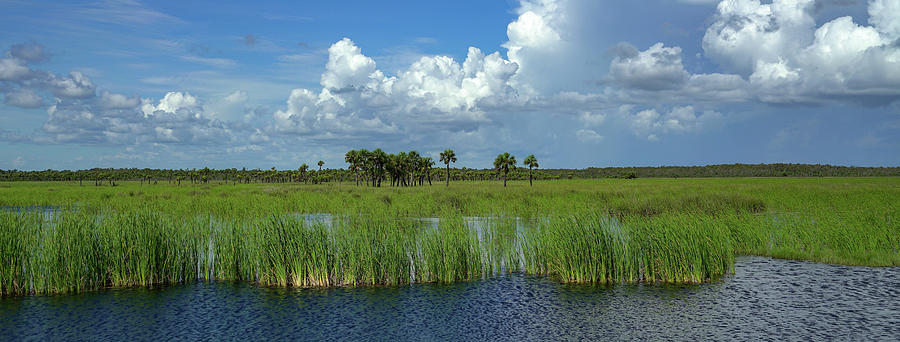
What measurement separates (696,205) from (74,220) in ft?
92.0

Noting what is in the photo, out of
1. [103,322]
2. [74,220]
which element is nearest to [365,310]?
[103,322]

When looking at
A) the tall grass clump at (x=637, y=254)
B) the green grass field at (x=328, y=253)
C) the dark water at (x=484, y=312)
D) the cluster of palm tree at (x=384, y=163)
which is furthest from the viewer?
the cluster of palm tree at (x=384, y=163)

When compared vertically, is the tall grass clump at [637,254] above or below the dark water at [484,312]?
above

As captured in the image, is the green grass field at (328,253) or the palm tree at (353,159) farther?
the palm tree at (353,159)

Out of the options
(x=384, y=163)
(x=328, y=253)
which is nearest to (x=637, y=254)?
(x=328, y=253)

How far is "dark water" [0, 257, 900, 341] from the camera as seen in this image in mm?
10930

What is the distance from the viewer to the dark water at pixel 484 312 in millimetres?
10930

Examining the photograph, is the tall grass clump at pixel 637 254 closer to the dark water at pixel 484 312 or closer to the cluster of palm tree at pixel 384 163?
the dark water at pixel 484 312

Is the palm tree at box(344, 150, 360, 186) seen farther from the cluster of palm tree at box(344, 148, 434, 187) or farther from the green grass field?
the green grass field

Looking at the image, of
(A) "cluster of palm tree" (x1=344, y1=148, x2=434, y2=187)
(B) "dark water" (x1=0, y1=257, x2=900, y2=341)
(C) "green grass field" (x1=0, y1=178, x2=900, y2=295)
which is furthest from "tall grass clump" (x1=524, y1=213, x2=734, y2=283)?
(A) "cluster of palm tree" (x1=344, y1=148, x2=434, y2=187)

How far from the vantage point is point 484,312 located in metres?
12.4

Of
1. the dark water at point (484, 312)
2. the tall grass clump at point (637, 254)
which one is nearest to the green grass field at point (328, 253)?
the tall grass clump at point (637, 254)

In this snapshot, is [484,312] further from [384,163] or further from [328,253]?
[384,163]

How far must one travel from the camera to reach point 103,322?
1159 centimetres
